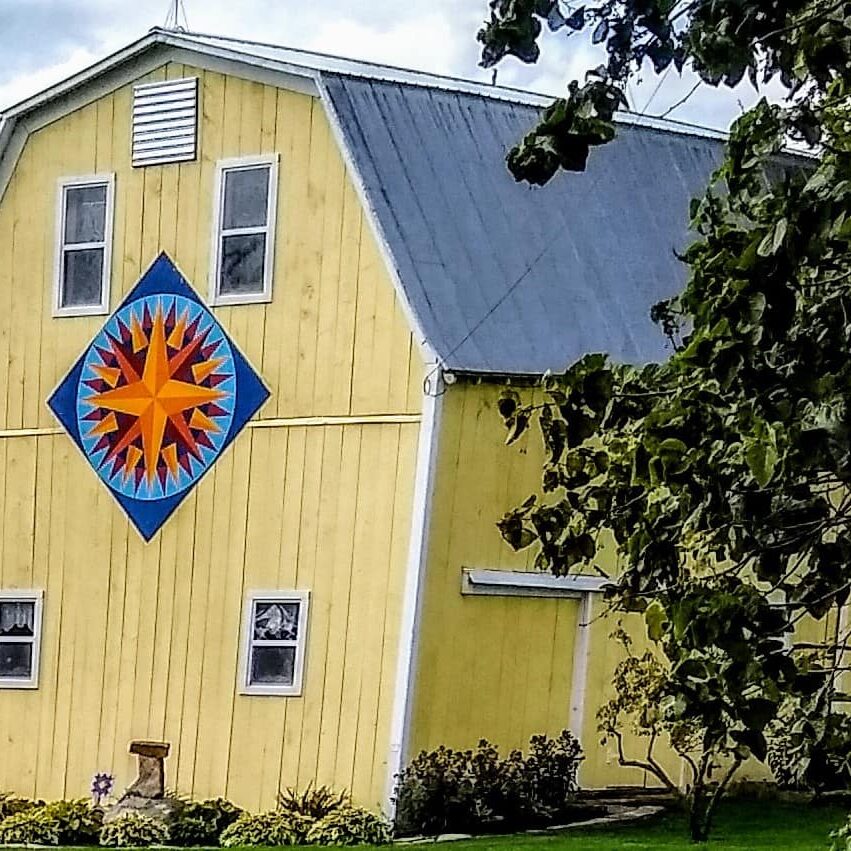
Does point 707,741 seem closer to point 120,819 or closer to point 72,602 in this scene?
point 120,819

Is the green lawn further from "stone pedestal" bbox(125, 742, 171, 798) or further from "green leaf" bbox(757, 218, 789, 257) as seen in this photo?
"green leaf" bbox(757, 218, 789, 257)

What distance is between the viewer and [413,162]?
1720 cm

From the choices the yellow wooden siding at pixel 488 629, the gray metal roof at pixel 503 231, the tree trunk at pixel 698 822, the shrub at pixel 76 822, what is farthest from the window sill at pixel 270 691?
the tree trunk at pixel 698 822

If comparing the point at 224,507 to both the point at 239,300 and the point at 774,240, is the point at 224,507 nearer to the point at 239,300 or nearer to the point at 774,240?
the point at 239,300

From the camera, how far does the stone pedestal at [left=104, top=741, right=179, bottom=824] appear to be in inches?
654

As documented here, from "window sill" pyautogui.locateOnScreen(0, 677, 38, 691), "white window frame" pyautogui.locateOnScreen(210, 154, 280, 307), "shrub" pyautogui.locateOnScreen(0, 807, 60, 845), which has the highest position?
"white window frame" pyautogui.locateOnScreen(210, 154, 280, 307)

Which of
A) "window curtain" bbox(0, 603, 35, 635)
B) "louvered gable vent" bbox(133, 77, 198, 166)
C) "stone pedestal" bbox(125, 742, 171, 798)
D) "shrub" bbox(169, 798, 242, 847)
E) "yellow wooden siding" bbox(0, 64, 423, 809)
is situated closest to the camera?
"shrub" bbox(169, 798, 242, 847)

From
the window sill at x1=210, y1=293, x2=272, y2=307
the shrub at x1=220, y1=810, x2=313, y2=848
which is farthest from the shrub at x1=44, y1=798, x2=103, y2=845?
the window sill at x1=210, y1=293, x2=272, y2=307

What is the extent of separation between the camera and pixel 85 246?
18.8 m

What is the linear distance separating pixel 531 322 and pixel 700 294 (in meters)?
11.3

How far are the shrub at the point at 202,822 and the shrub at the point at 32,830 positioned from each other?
109cm

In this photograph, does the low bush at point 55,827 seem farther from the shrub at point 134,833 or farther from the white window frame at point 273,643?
the white window frame at point 273,643

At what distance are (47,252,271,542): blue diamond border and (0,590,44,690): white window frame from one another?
52.2 inches

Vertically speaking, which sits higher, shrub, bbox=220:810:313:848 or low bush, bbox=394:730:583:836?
low bush, bbox=394:730:583:836
